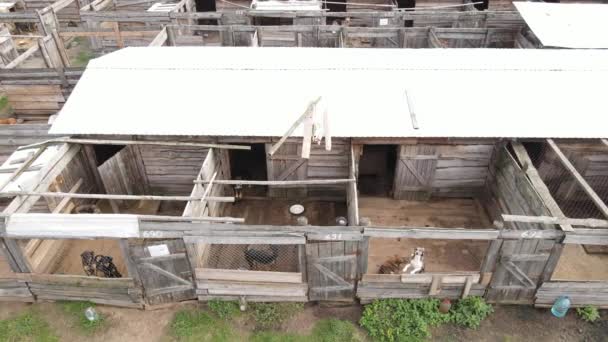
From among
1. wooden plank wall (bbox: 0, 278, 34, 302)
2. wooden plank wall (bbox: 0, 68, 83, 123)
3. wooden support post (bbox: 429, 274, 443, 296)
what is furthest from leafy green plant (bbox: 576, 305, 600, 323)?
wooden plank wall (bbox: 0, 68, 83, 123)

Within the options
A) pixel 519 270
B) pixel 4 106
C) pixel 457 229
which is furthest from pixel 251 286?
pixel 4 106

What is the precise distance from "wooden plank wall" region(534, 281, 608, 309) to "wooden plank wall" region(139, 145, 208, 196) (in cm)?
1088

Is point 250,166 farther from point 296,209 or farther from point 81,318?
point 81,318

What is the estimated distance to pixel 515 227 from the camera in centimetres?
1281

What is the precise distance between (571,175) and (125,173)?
14.8 metres

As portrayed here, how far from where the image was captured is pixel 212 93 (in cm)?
1424

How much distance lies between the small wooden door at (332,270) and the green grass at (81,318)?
579cm

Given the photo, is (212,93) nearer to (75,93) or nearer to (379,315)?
(75,93)

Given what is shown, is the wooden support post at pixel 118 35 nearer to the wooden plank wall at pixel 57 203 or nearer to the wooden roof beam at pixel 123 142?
the wooden plank wall at pixel 57 203

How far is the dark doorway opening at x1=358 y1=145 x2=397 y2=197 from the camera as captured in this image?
16484 mm

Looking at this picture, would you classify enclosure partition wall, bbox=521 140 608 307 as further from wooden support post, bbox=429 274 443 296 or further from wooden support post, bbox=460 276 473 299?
wooden support post, bbox=429 274 443 296

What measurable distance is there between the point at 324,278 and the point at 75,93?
10277 millimetres

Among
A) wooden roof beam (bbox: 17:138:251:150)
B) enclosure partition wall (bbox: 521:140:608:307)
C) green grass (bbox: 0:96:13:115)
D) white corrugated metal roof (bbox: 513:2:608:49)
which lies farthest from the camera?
green grass (bbox: 0:96:13:115)

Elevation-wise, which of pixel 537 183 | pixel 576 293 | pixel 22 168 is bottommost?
pixel 576 293
